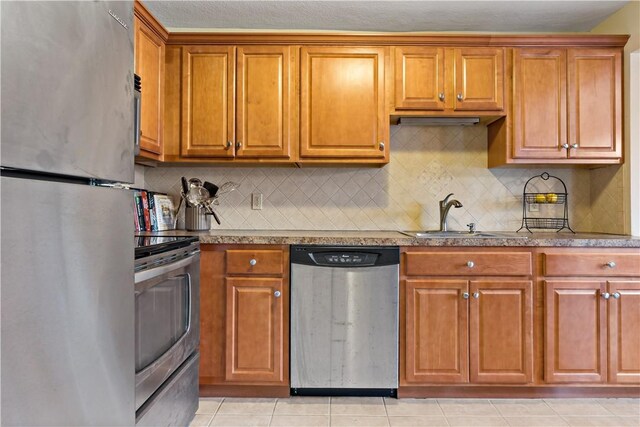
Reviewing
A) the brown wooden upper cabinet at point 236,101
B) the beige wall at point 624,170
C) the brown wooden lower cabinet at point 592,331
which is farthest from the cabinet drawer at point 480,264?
the brown wooden upper cabinet at point 236,101

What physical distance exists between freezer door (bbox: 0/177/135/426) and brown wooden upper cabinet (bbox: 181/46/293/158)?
1533mm

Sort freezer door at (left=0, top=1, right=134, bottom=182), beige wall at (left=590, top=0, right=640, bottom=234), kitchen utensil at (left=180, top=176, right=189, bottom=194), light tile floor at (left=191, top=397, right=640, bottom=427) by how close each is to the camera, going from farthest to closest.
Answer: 1. kitchen utensil at (left=180, top=176, right=189, bottom=194)
2. beige wall at (left=590, top=0, right=640, bottom=234)
3. light tile floor at (left=191, top=397, right=640, bottom=427)
4. freezer door at (left=0, top=1, right=134, bottom=182)

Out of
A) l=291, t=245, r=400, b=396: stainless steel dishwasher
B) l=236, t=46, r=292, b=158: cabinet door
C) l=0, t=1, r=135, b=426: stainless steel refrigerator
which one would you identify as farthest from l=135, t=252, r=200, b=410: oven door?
l=236, t=46, r=292, b=158: cabinet door

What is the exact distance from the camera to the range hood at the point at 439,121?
2.51 m

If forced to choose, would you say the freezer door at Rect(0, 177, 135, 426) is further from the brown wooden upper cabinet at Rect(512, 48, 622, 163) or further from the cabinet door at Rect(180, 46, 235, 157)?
the brown wooden upper cabinet at Rect(512, 48, 622, 163)

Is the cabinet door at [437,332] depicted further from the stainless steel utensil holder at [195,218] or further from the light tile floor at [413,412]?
the stainless steel utensil holder at [195,218]

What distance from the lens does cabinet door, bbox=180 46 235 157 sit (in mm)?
2430

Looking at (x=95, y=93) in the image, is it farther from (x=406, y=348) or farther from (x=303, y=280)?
(x=406, y=348)

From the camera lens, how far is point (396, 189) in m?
2.76

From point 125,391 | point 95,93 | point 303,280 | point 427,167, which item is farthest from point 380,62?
point 125,391

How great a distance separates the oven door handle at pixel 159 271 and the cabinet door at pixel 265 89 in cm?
99

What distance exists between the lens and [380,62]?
242 cm

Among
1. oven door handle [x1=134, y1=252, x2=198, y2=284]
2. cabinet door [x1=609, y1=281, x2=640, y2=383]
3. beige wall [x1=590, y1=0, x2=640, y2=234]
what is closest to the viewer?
oven door handle [x1=134, y1=252, x2=198, y2=284]

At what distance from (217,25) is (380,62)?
1181 millimetres
